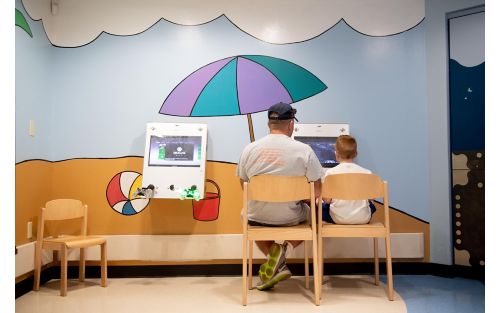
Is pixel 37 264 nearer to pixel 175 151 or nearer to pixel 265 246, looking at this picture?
pixel 175 151

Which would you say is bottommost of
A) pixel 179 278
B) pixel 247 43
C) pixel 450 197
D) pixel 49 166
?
pixel 179 278

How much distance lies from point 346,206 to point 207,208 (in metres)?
1.47

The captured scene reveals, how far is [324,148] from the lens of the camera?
378 cm

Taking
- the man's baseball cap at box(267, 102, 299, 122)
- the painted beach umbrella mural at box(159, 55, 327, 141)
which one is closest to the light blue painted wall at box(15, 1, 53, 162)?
the painted beach umbrella mural at box(159, 55, 327, 141)

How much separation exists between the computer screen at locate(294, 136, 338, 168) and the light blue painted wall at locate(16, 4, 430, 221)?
0.26m

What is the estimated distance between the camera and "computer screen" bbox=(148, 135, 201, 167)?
3705mm

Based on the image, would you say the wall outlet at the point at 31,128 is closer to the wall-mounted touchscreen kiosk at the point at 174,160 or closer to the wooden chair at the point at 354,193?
the wall-mounted touchscreen kiosk at the point at 174,160

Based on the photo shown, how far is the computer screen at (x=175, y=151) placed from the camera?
3705 mm

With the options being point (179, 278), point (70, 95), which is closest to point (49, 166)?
point (70, 95)

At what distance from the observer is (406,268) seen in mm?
3863

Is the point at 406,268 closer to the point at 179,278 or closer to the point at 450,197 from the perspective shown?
the point at 450,197

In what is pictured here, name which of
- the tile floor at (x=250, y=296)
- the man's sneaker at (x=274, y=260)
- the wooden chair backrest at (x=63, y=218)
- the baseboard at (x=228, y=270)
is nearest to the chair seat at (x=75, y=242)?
the wooden chair backrest at (x=63, y=218)
